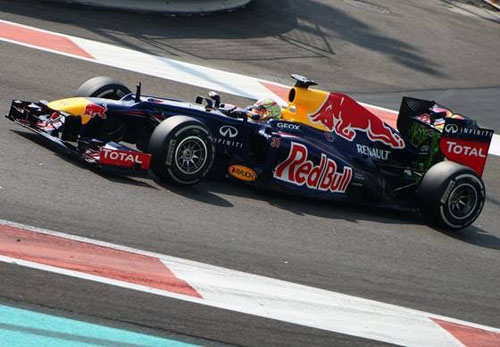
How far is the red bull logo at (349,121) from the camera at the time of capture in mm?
10781

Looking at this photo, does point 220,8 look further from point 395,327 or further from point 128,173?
point 395,327

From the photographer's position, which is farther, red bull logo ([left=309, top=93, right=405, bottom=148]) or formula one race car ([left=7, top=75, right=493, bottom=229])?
red bull logo ([left=309, top=93, right=405, bottom=148])

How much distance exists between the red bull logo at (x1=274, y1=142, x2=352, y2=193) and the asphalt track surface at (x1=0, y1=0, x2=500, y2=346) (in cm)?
26

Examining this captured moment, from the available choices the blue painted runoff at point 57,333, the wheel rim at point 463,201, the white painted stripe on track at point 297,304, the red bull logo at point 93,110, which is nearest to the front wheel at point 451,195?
the wheel rim at point 463,201

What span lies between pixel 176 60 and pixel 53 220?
9.06 metres

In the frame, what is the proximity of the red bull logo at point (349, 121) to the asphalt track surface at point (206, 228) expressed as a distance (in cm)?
82

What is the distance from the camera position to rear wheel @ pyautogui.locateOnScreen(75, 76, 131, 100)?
10.6 metres

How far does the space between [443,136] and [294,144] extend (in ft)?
6.30

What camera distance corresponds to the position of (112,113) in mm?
9875

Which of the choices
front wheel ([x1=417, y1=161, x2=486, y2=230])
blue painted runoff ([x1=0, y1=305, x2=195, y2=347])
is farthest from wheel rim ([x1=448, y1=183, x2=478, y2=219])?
blue painted runoff ([x1=0, y1=305, x2=195, y2=347])

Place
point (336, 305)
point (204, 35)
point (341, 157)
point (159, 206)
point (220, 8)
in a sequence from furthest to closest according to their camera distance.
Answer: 1. point (220, 8)
2. point (204, 35)
3. point (341, 157)
4. point (159, 206)
5. point (336, 305)

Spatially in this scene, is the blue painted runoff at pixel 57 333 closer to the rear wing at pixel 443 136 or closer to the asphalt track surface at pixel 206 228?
the asphalt track surface at pixel 206 228

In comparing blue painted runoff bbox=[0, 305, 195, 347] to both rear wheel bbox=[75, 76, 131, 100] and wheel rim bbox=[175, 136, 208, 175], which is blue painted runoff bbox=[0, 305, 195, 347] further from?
rear wheel bbox=[75, 76, 131, 100]

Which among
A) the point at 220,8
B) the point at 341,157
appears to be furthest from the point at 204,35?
the point at 341,157
